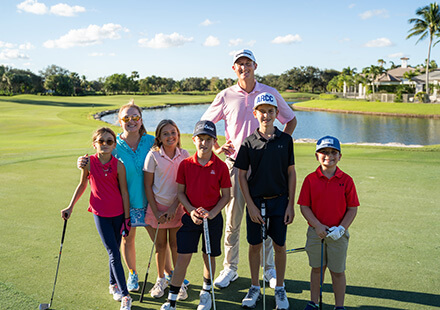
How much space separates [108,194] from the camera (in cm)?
Answer: 364

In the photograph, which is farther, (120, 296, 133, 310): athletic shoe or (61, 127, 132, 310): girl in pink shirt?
(61, 127, 132, 310): girl in pink shirt

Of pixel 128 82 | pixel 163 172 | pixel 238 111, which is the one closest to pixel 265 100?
pixel 238 111

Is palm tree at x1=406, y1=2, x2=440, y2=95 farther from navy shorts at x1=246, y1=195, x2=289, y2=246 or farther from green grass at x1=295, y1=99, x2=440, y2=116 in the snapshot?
navy shorts at x1=246, y1=195, x2=289, y2=246

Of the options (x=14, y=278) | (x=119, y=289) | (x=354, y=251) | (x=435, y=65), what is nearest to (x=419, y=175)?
(x=354, y=251)

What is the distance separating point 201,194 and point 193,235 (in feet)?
1.29

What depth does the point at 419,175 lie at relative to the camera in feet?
25.2

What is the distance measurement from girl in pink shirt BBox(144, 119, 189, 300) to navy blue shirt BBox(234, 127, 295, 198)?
0.66 metres

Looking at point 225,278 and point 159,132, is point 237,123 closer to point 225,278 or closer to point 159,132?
point 159,132

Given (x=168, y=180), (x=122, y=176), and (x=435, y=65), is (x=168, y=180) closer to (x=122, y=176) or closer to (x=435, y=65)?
(x=122, y=176)

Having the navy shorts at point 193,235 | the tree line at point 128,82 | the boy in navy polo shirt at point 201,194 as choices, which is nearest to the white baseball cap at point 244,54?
the boy in navy polo shirt at point 201,194

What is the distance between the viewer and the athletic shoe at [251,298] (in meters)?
3.48

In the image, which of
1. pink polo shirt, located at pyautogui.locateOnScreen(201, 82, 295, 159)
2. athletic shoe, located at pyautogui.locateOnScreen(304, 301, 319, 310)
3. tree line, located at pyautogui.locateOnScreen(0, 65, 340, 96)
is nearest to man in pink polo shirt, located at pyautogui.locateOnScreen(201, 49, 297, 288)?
pink polo shirt, located at pyautogui.locateOnScreen(201, 82, 295, 159)

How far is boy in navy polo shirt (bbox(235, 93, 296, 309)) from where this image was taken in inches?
141

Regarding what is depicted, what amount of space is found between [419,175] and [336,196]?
204 inches
